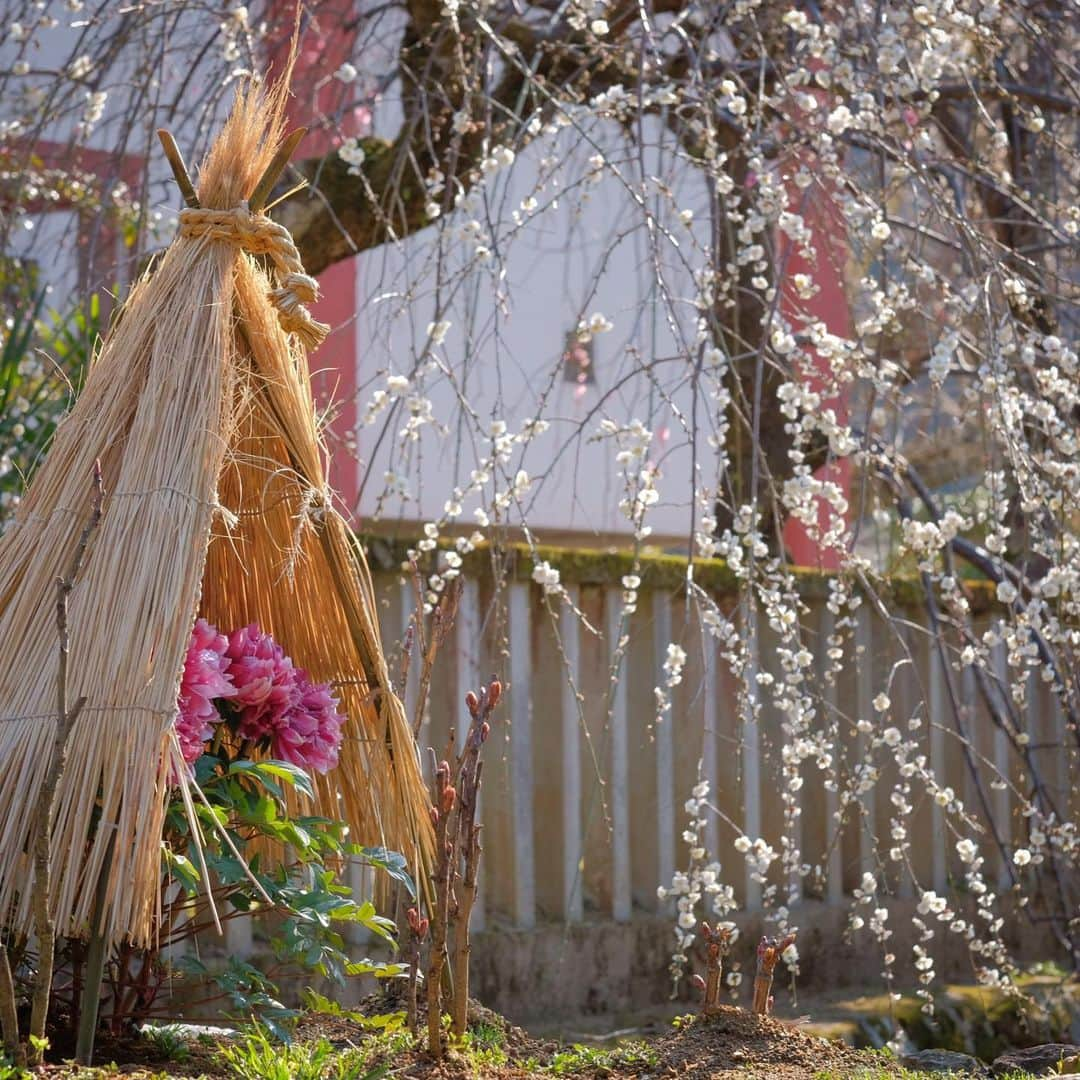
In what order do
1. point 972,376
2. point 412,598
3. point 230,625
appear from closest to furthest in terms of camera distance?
point 230,625
point 412,598
point 972,376

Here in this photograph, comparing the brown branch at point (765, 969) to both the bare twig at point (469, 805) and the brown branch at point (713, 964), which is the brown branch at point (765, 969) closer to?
the brown branch at point (713, 964)

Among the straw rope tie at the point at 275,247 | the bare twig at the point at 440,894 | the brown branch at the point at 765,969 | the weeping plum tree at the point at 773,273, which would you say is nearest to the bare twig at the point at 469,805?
the bare twig at the point at 440,894

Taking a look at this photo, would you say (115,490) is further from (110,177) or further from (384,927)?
(110,177)

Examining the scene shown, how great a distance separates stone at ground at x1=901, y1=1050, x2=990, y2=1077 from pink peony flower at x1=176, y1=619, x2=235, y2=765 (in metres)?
0.98

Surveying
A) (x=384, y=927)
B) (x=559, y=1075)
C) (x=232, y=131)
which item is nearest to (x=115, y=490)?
(x=232, y=131)

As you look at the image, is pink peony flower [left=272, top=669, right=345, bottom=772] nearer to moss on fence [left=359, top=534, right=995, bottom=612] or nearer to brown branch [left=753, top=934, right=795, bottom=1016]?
brown branch [left=753, top=934, right=795, bottom=1016]

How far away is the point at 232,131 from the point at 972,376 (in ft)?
7.74

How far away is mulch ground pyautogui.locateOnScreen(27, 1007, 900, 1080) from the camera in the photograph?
1609mm

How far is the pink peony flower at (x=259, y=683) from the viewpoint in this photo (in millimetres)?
1670

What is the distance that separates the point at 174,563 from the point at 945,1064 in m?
1.18

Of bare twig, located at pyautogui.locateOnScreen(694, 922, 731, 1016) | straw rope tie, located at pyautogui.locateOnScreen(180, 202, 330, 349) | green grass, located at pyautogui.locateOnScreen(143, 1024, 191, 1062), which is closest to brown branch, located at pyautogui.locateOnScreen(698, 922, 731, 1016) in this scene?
bare twig, located at pyautogui.locateOnScreen(694, 922, 731, 1016)

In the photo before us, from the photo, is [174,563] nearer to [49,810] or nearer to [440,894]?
[49,810]

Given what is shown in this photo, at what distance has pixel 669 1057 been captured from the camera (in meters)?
1.73

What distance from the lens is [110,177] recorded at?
3.14 m
